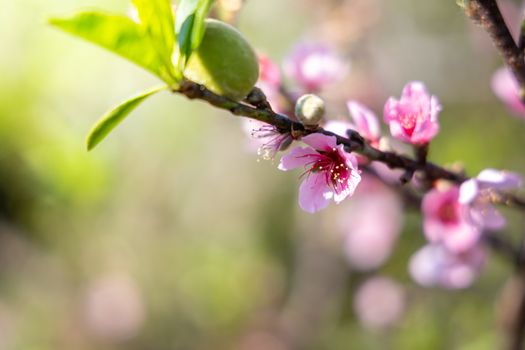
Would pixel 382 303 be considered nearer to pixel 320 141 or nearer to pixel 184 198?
pixel 184 198

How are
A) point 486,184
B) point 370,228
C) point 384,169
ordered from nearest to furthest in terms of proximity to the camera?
1. point 486,184
2. point 384,169
3. point 370,228

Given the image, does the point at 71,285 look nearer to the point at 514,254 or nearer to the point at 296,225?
the point at 296,225

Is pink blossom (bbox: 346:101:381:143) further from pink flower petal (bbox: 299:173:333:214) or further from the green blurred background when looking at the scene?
the green blurred background

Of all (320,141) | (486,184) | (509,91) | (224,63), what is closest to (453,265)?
(509,91)

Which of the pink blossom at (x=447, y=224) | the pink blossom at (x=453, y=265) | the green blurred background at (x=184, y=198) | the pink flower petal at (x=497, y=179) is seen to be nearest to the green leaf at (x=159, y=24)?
the pink flower petal at (x=497, y=179)

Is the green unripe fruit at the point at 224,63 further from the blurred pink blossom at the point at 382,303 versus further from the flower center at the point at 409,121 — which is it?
the blurred pink blossom at the point at 382,303
